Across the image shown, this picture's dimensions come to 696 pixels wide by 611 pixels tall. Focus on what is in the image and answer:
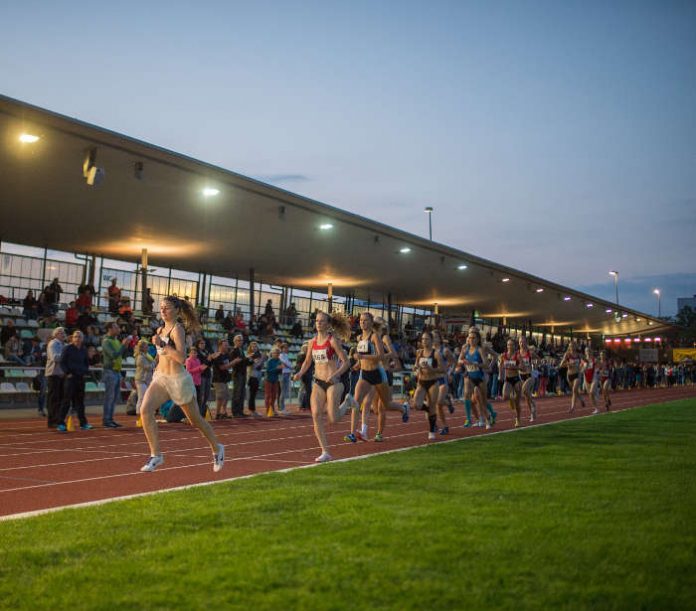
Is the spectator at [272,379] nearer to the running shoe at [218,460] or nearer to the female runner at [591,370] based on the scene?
the female runner at [591,370]

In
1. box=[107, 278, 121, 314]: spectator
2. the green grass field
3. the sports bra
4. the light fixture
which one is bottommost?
the green grass field

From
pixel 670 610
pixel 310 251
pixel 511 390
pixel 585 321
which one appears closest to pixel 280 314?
pixel 310 251

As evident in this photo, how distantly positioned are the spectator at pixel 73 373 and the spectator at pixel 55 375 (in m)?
0.12

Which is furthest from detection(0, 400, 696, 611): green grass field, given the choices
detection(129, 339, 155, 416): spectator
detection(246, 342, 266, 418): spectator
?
detection(246, 342, 266, 418): spectator

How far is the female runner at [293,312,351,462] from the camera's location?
434 inches

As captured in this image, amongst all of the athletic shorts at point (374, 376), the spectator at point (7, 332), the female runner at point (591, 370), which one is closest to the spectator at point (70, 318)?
the spectator at point (7, 332)

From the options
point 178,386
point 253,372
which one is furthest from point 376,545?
point 253,372

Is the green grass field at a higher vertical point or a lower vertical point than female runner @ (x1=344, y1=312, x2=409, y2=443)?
lower

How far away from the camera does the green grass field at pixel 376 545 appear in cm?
442

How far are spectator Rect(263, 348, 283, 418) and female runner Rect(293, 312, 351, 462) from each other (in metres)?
11.5

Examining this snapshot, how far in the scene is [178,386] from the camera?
9.31 m

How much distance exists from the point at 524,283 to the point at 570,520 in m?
44.1

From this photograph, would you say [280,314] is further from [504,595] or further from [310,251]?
[504,595]

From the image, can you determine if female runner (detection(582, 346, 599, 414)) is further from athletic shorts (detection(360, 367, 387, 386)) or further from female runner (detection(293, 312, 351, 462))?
female runner (detection(293, 312, 351, 462))
